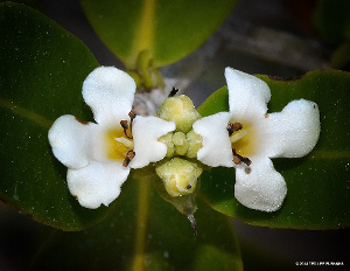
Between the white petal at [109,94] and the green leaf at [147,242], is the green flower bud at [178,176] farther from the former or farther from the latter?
the green leaf at [147,242]

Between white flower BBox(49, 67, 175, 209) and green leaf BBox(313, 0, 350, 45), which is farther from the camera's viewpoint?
green leaf BBox(313, 0, 350, 45)

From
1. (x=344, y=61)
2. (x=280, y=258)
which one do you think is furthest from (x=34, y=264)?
(x=344, y=61)

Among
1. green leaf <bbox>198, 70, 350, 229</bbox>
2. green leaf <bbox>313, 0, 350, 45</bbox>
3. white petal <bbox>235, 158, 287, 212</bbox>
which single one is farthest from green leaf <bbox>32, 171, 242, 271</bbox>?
green leaf <bbox>313, 0, 350, 45</bbox>

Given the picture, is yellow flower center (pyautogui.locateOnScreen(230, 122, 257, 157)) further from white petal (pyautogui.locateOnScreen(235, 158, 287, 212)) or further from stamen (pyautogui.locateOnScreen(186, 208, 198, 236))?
stamen (pyautogui.locateOnScreen(186, 208, 198, 236))

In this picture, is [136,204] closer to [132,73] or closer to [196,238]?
[196,238]

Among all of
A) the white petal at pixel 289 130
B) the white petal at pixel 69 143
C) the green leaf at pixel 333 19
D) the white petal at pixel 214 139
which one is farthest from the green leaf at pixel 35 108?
the green leaf at pixel 333 19

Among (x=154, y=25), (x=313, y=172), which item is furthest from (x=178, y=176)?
(x=154, y=25)
